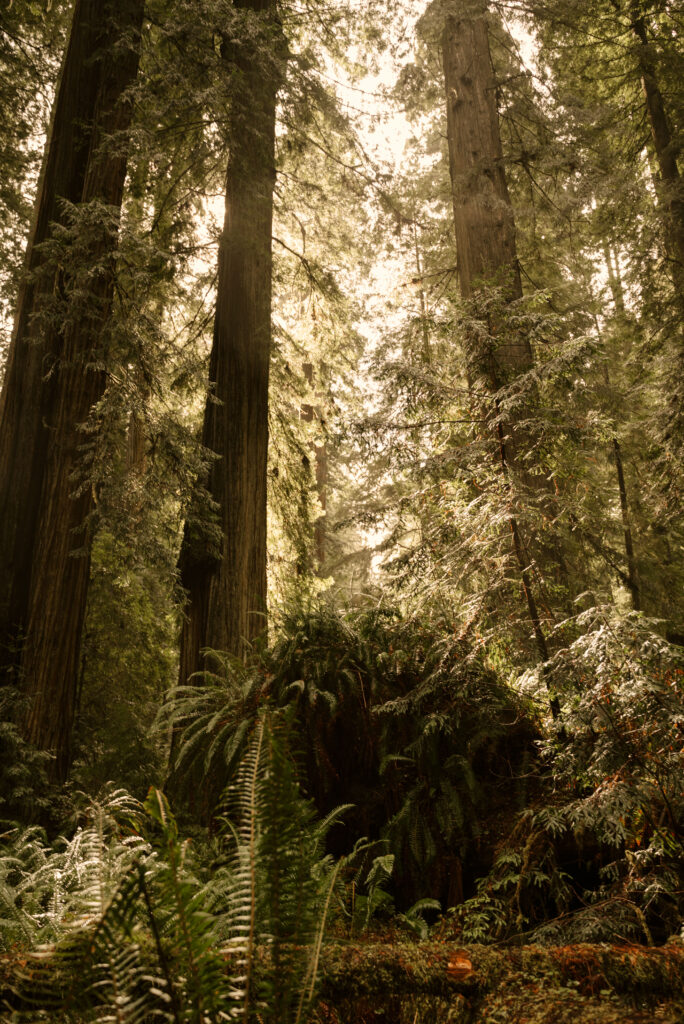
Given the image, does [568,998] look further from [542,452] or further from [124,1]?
[124,1]

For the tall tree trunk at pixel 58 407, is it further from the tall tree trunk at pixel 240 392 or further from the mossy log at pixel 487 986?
the mossy log at pixel 487 986

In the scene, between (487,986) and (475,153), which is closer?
(487,986)

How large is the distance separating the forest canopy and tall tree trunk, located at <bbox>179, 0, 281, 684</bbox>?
1.6 inches

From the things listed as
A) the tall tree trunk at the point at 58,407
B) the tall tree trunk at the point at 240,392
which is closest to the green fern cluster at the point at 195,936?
the tall tree trunk at the point at 58,407

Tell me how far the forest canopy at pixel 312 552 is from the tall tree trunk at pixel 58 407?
0.11ft

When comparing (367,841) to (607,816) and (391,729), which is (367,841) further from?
(607,816)

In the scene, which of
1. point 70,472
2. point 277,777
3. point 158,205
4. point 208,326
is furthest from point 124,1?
point 277,777

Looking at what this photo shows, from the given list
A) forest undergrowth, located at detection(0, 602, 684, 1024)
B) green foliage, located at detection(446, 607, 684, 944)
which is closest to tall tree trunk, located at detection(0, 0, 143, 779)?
forest undergrowth, located at detection(0, 602, 684, 1024)

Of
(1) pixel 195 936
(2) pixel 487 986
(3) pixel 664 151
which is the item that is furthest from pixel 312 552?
(3) pixel 664 151

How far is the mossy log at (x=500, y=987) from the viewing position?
1674 millimetres

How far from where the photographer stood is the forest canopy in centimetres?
177

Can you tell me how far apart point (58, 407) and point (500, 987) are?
18.8 ft

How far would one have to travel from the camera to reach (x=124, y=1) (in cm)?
708

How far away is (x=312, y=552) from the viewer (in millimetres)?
9078
